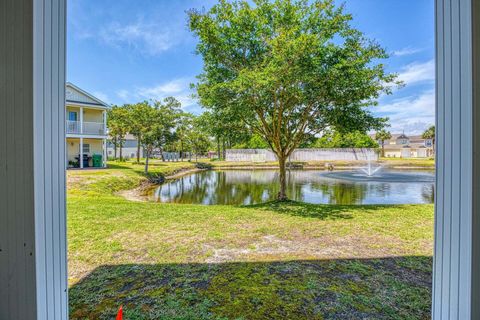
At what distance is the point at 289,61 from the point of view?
4668 millimetres

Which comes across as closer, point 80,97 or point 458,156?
point 458,156

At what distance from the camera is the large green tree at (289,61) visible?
473cm

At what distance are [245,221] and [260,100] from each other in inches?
103

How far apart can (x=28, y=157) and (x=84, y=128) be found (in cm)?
1175

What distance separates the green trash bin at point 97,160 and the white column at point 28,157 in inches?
474

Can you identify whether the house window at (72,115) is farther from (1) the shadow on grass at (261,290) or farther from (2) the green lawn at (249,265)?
(1) the shadow on grass at (261,290)

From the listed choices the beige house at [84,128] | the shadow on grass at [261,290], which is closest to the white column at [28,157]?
the shadow on grass at [261,290]

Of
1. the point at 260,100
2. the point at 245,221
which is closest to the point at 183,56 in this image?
the point at 260,100

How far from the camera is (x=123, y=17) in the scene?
206 inches

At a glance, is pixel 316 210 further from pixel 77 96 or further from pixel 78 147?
pixel 78 147

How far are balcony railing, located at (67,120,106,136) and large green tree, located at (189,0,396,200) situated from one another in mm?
7853

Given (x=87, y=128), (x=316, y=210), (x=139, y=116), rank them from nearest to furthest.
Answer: (x=316, y=210) → (x=87, y=128) → (x=139, y=116)

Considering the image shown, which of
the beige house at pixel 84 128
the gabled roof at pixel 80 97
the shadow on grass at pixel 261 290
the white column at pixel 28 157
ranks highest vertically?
the gabled roof at pixel 80 97

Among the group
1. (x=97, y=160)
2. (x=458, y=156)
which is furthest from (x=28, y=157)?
(x=97, y=160)
